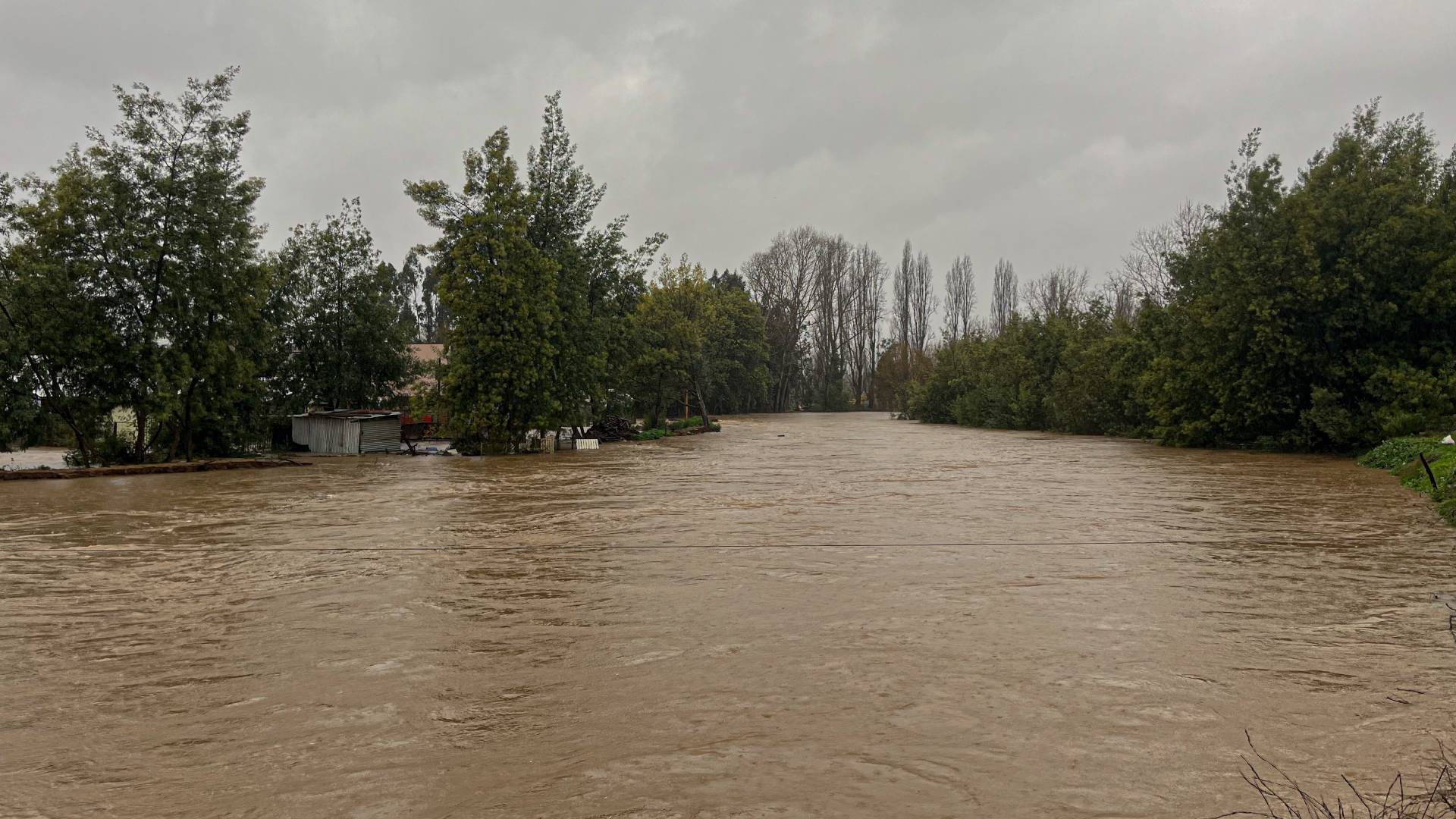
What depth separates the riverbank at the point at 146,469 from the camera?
19.5 m

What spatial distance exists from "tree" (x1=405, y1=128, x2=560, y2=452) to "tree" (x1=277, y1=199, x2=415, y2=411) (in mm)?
6456

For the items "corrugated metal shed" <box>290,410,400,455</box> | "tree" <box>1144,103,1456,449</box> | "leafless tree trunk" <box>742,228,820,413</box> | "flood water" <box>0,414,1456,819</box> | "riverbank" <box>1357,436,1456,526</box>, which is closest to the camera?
"flood water" <box>0,414,1456,819</box>

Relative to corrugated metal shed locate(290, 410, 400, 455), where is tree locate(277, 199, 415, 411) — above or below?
above

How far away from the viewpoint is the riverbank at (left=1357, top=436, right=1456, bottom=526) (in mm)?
12328

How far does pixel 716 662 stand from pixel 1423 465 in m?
13.3

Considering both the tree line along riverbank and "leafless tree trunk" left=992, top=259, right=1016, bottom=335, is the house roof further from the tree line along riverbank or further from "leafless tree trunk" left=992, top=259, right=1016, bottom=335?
"leafless tree trunk" left=992, top=259, right=1016, bottom=335

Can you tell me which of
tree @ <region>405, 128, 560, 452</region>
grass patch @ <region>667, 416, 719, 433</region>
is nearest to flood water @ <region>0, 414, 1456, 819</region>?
tree @ <region>405, 128, 560, 452</region>

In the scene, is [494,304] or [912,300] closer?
[494,304]

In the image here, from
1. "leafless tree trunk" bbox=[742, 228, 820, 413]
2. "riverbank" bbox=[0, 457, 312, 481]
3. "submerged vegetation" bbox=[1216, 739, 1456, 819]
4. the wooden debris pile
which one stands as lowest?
"submerged vegetation" bbox=[1216, 739, 1456, 819]

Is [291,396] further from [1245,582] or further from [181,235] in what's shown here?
[1245,582]

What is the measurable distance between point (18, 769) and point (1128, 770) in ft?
16.2

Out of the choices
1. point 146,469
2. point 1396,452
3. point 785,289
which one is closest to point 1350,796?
point 1396,452

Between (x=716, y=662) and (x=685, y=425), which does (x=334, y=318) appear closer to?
(x=685, y=425)

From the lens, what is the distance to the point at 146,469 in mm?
21391
